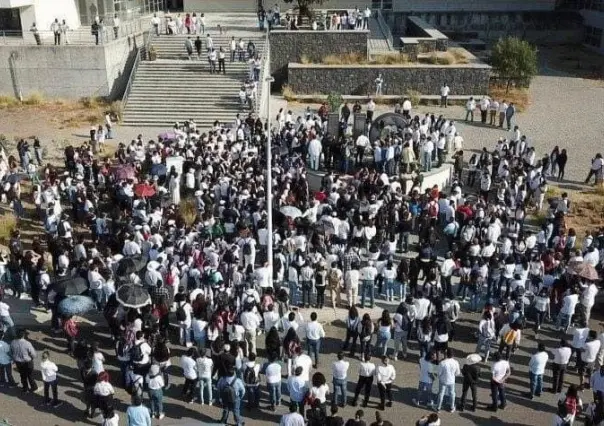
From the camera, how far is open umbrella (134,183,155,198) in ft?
57.9

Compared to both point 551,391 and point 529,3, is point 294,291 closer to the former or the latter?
point 551,391

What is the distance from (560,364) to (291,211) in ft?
23.0

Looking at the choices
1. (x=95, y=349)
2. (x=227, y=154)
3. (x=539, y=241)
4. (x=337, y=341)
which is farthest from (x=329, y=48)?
(x=95, y=349)

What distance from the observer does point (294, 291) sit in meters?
14.8

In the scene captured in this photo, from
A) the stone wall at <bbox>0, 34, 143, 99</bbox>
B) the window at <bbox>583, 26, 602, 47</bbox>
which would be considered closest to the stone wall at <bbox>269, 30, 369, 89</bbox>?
the stone wall at <bbox>0, 34, 143, 99</bbox>

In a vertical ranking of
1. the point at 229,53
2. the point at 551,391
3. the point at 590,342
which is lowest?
the point at 551,391

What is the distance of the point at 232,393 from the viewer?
10.9 metres

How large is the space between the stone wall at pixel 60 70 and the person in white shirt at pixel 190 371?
21910 millimetres

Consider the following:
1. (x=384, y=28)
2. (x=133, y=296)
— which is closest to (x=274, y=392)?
(x=133, y=296)

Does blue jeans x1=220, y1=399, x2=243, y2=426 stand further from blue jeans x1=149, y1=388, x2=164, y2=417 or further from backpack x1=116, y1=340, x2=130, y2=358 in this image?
backpack x1=116, y1=340, x2=130, y2=358

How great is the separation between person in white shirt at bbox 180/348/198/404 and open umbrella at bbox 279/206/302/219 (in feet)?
17.2

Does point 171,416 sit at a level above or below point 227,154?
below

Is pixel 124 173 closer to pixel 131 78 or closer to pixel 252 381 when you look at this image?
pixel 252 381

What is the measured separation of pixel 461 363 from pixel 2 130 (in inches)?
858
